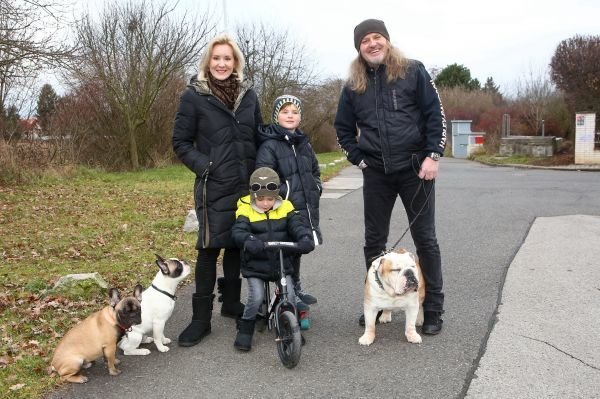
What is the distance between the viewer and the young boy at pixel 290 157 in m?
4.55

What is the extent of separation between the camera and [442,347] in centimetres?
416

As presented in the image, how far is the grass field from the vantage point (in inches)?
169

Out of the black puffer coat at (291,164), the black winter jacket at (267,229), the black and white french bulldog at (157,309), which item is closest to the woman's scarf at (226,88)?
the black puffer coat at (291,164)

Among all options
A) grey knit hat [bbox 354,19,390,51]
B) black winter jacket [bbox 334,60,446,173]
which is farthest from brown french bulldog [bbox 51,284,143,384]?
grey knit hat [bbox 354,19,390,51]

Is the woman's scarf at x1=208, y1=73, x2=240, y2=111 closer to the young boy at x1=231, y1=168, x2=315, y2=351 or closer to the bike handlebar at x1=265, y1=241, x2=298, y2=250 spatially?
the young boy at x1=231, y1=168, x2=315, y2=351

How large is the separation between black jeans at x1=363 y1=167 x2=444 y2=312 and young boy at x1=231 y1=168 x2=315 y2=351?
0.69m

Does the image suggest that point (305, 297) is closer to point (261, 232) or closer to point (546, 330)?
point (261, 232)

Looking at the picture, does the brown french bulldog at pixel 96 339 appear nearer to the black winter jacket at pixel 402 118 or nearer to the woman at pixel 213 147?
the woman at pixel 213 147

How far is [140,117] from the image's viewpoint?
71.7 ft

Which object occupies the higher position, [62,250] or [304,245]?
[304,245]

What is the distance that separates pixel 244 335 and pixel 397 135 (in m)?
1.91

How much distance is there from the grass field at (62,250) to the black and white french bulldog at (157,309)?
60 cm

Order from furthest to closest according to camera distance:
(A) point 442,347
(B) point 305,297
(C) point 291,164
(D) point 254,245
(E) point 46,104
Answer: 1. (E) point 46,104
2. (B) point 305,297
3. (C) point 291,164
4. (A) point 442,347
5. (D) point 254,245

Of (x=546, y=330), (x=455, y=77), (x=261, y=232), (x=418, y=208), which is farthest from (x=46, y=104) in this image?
(x=455, y=77)
